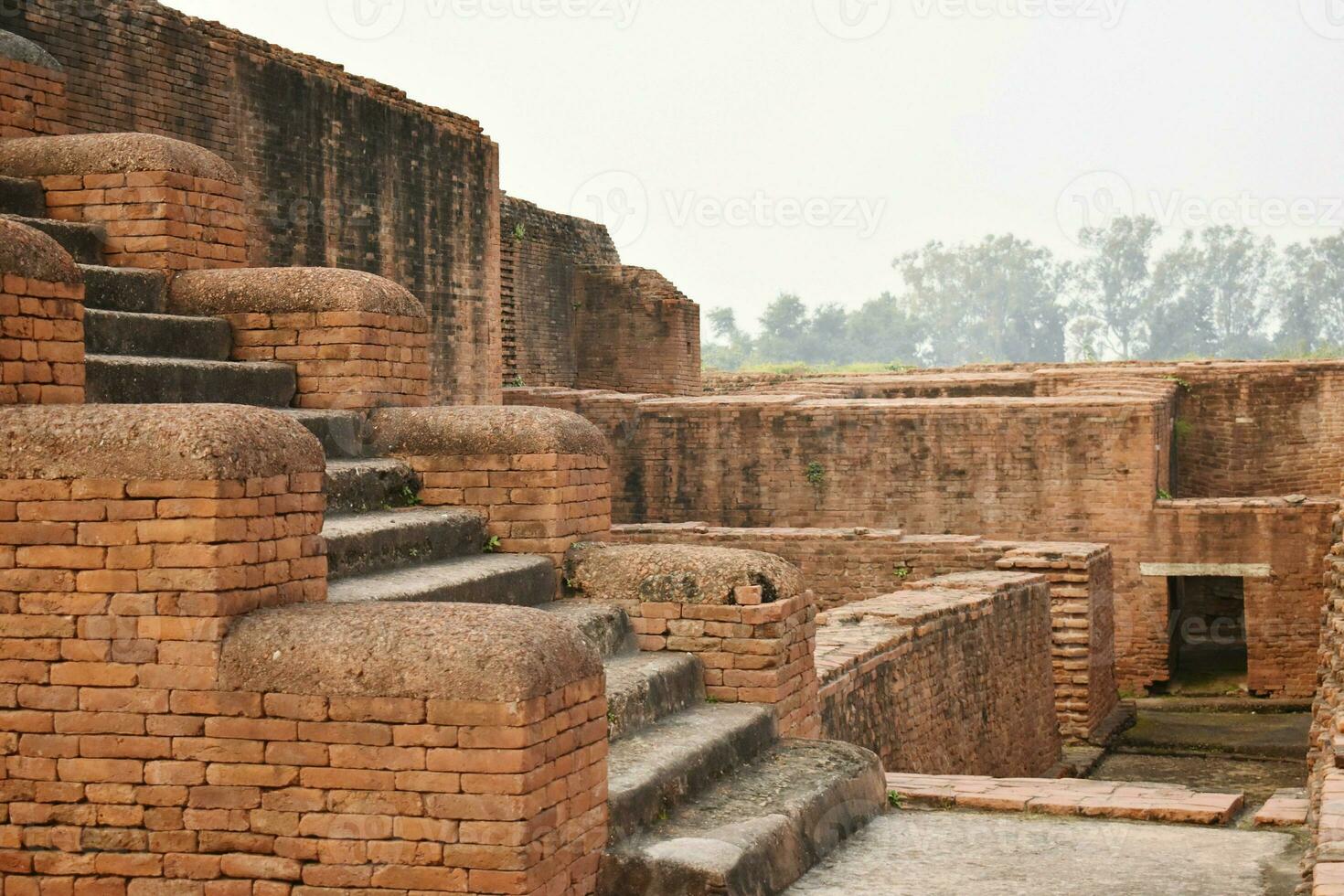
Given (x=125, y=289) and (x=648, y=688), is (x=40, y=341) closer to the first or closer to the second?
(x=125, y=289)

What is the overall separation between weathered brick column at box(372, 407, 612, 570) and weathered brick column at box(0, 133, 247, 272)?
Result: 119 cm

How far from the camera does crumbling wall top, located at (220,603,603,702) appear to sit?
4281 mm

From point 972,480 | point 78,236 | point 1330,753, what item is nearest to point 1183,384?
point 972,480

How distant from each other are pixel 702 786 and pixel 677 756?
193 millimetres

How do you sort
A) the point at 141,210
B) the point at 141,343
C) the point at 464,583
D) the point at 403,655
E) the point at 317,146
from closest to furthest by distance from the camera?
the point at 403,655 < the point at 464,583 < the point at 141,343 < the point at 141,210 < the point at 317,146

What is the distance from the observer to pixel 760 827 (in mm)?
5156

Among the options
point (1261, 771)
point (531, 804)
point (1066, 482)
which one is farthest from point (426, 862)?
point (1066, 482)

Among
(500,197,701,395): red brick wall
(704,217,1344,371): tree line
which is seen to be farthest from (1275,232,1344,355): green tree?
(500,197,701,395): red brick wall

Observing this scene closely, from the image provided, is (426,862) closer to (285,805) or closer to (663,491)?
(285,805)

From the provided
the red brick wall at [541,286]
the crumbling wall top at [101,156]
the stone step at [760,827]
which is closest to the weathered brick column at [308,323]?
the crumbling wall top at [101,156]

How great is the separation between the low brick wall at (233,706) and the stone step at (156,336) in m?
1.44

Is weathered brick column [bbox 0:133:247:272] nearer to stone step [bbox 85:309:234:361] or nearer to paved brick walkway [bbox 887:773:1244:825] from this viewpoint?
stone step [bbox 85:309:234:361]

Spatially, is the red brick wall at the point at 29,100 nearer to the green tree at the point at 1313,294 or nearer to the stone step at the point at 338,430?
the stone step at the point at 338,430

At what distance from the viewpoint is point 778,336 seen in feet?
289
